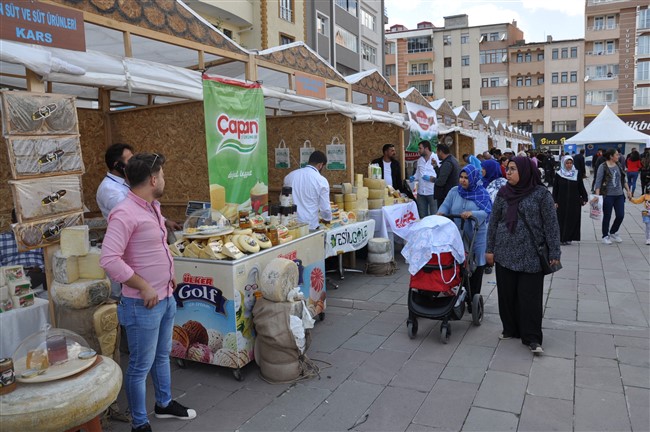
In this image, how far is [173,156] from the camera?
568 centimetres

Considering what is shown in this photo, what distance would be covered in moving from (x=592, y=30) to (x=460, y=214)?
5461cm

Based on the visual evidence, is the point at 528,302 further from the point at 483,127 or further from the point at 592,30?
the point at 592,30

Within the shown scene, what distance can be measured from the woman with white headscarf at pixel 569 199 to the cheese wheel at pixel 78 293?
832 cm

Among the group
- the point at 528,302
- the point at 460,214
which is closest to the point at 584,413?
the point at 528,302

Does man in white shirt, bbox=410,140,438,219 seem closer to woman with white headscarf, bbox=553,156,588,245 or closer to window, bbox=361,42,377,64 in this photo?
woman with white headscarf, bbox=553,156,588,245

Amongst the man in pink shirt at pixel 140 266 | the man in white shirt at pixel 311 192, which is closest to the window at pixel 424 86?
the man in white shirt at pixel 311 192

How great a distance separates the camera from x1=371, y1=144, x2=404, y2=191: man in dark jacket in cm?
914

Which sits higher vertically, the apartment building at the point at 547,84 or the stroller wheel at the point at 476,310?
the apartment building at the point at 547,84

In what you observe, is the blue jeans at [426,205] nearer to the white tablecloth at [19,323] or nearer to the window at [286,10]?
the white tablecloth at [19,323]

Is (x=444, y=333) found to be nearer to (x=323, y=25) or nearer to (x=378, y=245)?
(x=378, y=245)

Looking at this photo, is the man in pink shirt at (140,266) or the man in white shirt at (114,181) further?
the man in white shirt at (114,181)

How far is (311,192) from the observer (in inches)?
243

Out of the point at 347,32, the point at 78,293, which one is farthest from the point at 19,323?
the point at 347,32

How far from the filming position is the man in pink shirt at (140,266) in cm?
279
